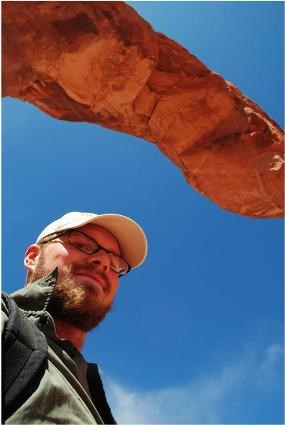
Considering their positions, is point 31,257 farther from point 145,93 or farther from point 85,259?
point 145,93

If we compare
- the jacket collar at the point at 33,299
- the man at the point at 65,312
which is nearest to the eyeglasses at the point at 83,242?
the man at the point at 65,312

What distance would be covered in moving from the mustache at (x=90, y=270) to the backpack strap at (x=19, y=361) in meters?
0.85

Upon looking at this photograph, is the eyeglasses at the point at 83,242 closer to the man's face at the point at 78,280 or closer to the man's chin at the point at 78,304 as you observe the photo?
the man's face at the point at 78,280

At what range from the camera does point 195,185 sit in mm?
7941

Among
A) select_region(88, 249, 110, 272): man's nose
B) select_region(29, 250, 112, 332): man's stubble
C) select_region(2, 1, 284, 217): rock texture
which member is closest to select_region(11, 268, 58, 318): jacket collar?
select_region(29, 250, 112, 332): man's stubble

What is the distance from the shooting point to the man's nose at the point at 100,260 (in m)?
2.19

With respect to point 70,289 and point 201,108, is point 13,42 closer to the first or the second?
point 201,108

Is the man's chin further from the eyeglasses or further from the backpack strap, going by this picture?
the backpack strap

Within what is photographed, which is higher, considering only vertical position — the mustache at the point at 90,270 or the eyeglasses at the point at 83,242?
the eyeglasses at the point at 83,242

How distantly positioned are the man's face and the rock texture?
4.61m

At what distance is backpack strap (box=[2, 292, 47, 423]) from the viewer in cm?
106

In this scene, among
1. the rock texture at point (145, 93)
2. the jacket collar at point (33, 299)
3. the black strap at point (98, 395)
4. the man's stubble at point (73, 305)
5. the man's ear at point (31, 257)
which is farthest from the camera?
the rock texture at point (145, 93)

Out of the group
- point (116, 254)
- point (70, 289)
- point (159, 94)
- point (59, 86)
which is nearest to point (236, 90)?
point (159, 94)

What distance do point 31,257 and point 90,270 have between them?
0.33 m
